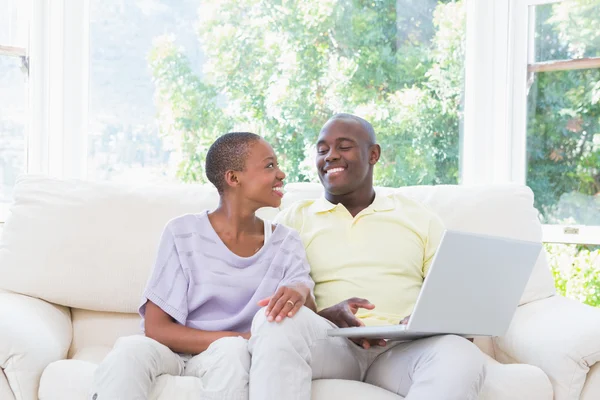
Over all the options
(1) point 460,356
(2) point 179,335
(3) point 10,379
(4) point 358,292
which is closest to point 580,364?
(1) point 460,356

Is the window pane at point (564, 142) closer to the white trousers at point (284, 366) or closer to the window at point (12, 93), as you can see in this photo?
the white trousers at point (284, 366)

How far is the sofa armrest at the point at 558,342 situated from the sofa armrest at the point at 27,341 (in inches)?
48.1

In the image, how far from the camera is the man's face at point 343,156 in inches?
90.3

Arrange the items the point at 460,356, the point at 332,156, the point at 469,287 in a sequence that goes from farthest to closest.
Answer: the point at 332,156 < the point at 460,356 < the point at 469,287

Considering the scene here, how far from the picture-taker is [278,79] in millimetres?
3256

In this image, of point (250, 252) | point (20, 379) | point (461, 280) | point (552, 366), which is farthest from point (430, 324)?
point (20, 379)

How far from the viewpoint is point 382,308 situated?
2115mm

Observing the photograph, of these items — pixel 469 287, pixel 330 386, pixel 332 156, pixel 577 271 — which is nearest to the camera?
pixel 469 287

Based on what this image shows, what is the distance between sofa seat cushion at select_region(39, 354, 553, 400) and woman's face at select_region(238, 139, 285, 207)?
523 mm

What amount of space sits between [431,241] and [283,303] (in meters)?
0.64

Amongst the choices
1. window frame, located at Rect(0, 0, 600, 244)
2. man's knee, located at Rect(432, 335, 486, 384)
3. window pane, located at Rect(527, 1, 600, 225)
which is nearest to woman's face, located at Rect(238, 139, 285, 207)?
man's knee, located at Rect(432, 335, 486, 384)

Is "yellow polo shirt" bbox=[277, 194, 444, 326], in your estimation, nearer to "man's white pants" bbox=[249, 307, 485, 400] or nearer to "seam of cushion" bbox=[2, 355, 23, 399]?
"man's white pants" bbox=[249, 307, 485, 400]

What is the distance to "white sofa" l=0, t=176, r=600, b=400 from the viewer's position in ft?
6.13

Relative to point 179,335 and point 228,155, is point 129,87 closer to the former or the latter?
point 228,155
